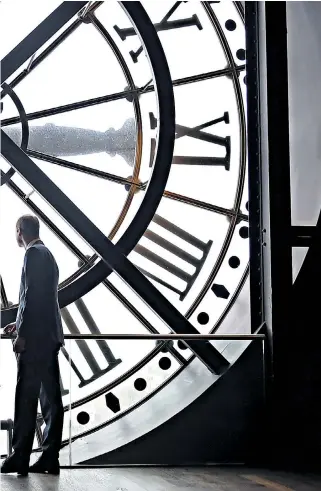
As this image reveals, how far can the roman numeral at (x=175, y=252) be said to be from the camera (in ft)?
15.9

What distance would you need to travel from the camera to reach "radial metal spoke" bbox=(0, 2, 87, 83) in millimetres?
4199

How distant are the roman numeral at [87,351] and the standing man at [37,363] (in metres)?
0.20

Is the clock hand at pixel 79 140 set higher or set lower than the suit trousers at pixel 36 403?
higher

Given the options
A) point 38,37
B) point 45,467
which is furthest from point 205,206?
point 45,467

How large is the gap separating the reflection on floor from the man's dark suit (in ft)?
0.55

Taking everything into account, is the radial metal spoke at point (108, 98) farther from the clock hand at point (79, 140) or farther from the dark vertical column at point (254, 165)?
the dark vertical column at point (254, 165)

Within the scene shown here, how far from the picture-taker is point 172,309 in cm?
416

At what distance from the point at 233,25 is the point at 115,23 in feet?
2.22

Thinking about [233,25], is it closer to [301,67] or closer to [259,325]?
[301,67]

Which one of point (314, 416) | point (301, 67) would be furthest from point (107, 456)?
point (301, 67)

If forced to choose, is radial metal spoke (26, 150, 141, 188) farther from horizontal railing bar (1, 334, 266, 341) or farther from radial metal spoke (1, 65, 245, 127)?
horizontal railing bar (1, 334, 266, 341)

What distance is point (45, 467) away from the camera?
3480 millimetres

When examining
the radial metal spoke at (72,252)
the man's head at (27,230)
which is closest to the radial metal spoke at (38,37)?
the radial metal spoke at (72,252)

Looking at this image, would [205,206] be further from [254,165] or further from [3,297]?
[3,297]
